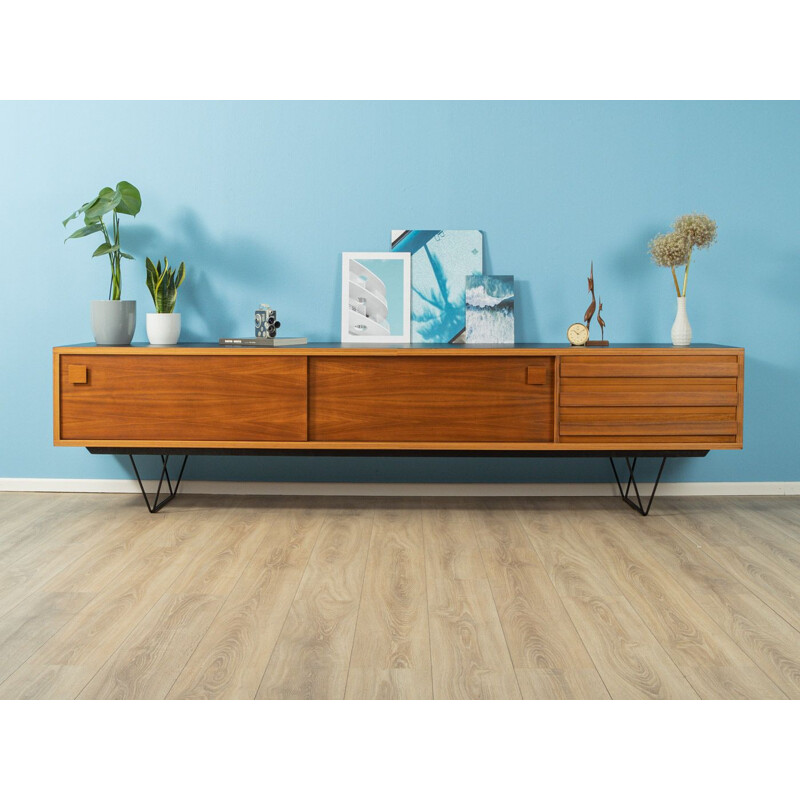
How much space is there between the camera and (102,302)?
12.2 ft

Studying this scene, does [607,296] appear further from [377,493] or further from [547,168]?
[377,493]

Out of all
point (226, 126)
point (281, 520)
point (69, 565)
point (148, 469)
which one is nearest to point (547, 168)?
point (226, 126)

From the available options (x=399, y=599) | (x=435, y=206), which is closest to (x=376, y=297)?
(x=435, y=206)

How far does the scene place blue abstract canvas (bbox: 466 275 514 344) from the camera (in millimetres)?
3938

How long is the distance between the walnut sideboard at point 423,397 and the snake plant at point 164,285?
34 cm

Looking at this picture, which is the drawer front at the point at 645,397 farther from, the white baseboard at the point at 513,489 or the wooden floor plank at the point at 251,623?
the wooden floor plank at the point at 251,623

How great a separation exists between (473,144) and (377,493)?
5.58 ft

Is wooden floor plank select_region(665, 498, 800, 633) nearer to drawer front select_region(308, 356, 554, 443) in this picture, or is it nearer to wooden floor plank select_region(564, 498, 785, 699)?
wooden floor plank select_region(564, 498, 785, 699)

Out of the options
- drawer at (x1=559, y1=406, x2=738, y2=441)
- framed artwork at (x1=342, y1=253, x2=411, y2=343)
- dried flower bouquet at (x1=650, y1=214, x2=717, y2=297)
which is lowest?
drawer at (x1=559, y1=406, x2=738, y2=441)

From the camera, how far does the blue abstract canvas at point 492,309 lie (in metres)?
3.94

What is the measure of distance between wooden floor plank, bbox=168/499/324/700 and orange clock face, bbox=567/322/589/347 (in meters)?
1.36

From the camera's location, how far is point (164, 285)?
12.7 ft

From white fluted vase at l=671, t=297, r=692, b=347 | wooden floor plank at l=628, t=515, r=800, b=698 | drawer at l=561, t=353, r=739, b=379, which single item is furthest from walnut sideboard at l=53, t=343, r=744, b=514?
wooden floor plank at l=628, t=515, r=800, b=698

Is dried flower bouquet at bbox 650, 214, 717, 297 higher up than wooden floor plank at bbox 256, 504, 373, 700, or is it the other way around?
dried flower bouquet at bbox 650, 214, 717, 297
